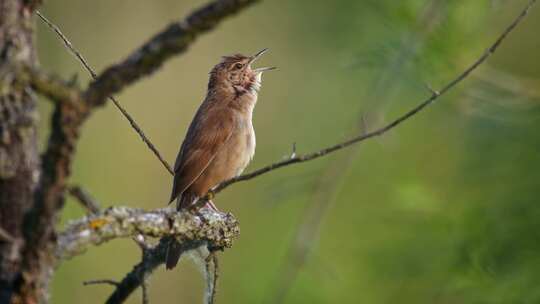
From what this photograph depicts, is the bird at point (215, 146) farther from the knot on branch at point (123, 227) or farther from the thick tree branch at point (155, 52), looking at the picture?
the thick tree branch at point (155, 52)

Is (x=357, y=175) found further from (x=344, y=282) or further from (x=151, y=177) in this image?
(x=151, y=177)

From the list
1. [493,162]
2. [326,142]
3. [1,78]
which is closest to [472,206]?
[493,162]

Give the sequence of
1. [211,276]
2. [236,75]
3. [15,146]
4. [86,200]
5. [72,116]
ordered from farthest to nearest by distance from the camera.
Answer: [236,75] → [211,276] → [86,200] → [15,146] → [72,116]

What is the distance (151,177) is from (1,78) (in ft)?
29.5

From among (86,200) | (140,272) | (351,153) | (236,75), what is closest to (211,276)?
(140,272)

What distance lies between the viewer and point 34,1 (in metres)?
1.95

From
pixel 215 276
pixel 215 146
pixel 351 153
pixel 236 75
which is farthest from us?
pixel 236 75

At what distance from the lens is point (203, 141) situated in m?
5.74

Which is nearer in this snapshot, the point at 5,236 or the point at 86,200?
the point at 5,236

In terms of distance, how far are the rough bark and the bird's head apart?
4.51m

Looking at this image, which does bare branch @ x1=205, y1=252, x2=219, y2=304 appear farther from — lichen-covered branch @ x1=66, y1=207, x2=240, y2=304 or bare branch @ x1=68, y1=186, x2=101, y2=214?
bare branch @ x1=68, y1=186, x2=101, y2=214

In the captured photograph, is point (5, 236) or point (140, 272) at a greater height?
point (140, 272)

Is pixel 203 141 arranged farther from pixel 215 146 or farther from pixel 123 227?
pixel 123 227

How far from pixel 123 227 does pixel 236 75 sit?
4.50 metres
